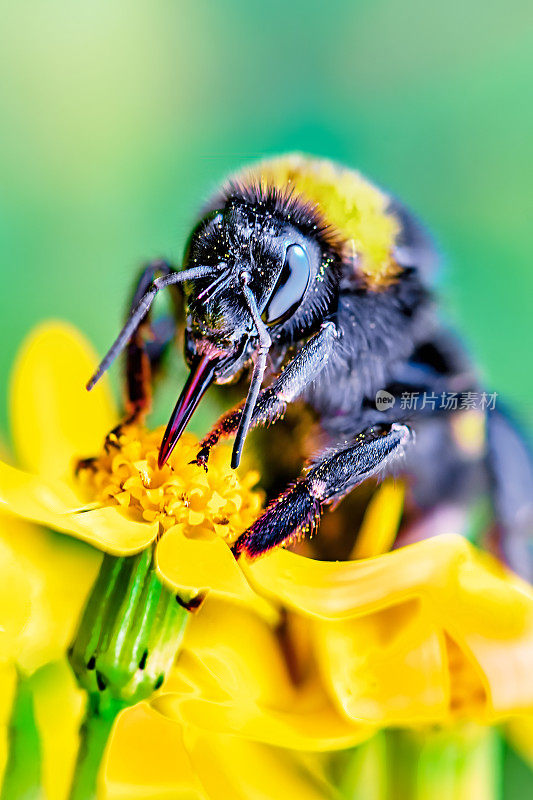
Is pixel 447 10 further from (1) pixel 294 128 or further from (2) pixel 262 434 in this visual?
(2) pixel 262 434

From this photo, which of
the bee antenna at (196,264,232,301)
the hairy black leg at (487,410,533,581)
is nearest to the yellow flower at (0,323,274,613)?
the bee antenna at (196,264,232,301)

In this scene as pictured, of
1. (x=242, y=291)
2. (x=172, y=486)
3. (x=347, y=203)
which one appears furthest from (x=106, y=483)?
(x=347, y=203)

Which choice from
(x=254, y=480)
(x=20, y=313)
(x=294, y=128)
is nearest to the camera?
(x=254, y=480)

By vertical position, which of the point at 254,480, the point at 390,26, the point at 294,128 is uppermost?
the point at 390,26

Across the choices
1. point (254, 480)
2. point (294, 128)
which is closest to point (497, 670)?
point (254, 480)

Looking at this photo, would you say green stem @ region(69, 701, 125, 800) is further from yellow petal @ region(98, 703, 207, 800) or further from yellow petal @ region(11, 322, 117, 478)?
yellow petal @ region(11, 322, 117, 478)

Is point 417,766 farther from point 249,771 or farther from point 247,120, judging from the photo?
point 247,120
